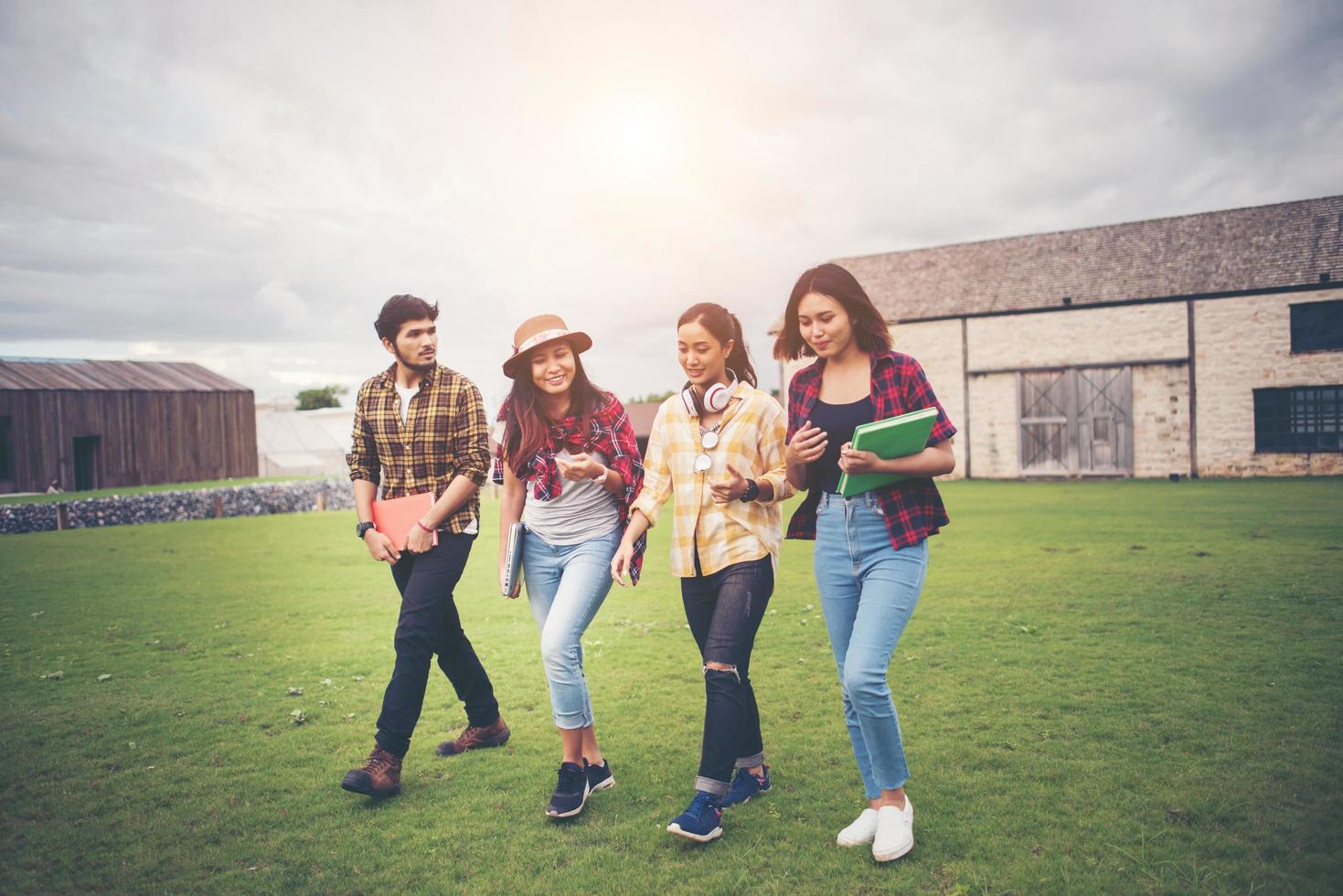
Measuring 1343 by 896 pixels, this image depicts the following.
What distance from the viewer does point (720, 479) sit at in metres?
3.66

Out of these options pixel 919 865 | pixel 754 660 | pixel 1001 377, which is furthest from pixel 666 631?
pixel 1001 377

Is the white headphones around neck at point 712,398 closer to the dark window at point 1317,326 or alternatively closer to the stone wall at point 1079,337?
the stone wall at point 1079,337

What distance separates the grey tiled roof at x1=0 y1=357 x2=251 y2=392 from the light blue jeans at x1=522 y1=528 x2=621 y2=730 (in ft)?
134

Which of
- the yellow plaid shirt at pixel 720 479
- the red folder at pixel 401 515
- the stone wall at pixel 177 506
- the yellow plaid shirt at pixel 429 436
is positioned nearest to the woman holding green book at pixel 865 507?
the yellow plaid shirt at pixel 720 479

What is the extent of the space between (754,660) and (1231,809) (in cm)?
344

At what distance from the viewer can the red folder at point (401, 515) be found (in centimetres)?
424

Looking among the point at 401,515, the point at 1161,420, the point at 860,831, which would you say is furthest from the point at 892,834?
the point at 1161,420

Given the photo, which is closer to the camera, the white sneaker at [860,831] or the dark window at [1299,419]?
the white sneaker at [860,831]

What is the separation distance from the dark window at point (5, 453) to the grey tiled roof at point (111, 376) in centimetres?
152

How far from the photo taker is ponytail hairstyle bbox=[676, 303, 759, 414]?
381cm

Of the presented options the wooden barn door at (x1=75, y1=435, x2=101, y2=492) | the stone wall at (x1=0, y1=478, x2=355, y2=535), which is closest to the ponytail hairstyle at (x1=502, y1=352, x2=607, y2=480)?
the stone wall at (x1=0, y1=478, x2=355, y2=535)

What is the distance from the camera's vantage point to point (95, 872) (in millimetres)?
3424

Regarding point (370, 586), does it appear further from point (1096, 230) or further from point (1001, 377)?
point (1096, 230)

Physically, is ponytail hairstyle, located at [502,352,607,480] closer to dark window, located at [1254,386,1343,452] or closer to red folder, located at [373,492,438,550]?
red folder, located at [373,492,438,550]
